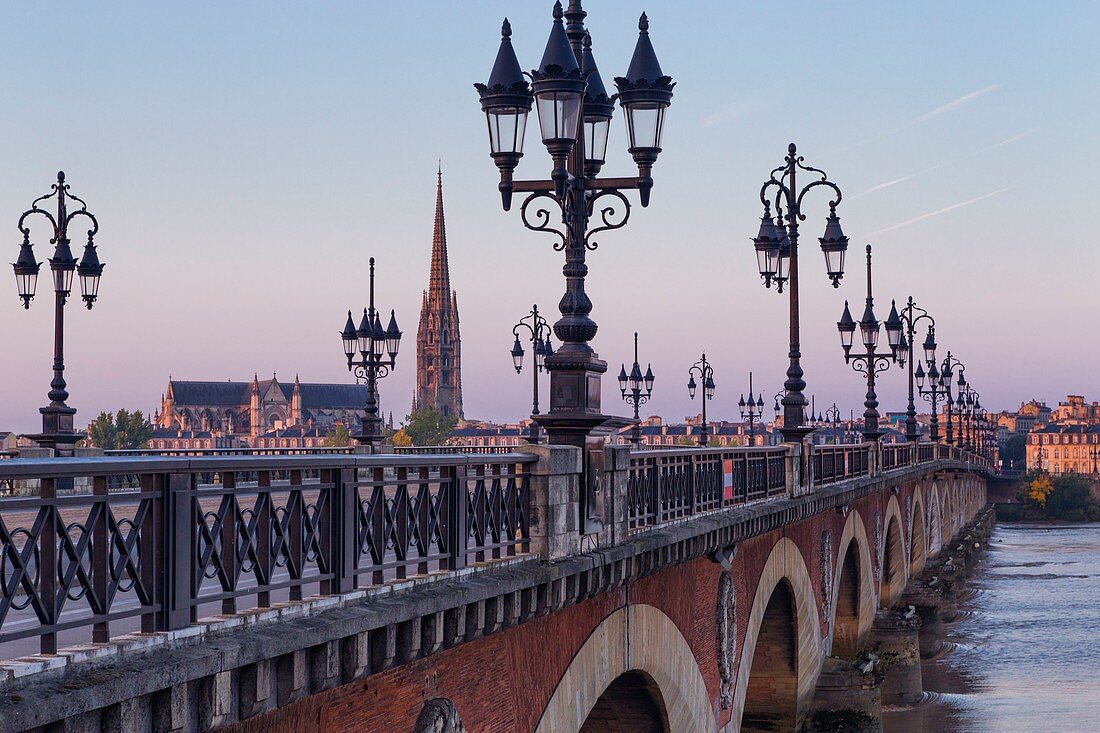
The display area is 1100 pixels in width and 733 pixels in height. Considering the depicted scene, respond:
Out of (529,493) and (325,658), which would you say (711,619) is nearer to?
(529,493)

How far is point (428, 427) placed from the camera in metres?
163

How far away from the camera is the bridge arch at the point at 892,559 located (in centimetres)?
4809

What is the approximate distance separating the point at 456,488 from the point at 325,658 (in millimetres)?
2359

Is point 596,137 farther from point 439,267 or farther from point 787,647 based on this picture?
point 439,267

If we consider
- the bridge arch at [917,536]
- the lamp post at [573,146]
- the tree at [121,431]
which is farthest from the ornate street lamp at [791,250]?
the tree at [121,431]

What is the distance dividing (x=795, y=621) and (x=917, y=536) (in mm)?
35687

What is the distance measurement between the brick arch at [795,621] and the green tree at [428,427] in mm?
129712

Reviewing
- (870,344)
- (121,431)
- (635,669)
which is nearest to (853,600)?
(870,344)

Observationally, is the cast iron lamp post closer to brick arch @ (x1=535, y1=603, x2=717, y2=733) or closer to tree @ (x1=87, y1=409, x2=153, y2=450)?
brick arch @ (x1=535, y1=603, x2=717, y2=733)

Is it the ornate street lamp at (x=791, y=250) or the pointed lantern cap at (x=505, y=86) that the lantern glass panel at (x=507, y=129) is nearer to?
the pointed lantern cap at (x=505, y=86)

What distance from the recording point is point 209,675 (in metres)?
6.90

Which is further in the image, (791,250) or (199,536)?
(791,250)

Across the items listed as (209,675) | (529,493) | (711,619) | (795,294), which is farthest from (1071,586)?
(209,675)

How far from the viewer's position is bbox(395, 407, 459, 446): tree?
531 ft
